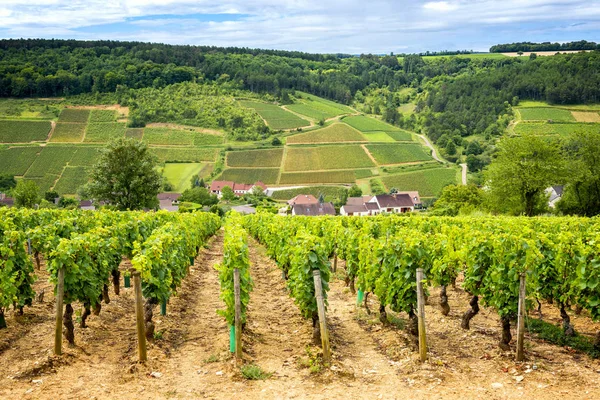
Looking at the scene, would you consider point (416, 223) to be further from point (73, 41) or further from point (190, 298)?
point (73, 41)

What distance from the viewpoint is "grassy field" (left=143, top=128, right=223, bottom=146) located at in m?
112

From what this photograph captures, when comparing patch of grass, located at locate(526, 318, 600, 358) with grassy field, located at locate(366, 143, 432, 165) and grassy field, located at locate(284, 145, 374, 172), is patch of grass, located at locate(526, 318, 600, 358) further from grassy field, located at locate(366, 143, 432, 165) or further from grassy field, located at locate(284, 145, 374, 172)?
grassy field, located at locate(366, 143, 432, 165)

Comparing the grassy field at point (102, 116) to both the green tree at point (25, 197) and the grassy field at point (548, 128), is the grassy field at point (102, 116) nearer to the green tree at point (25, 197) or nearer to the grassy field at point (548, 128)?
the green tree at point (25, 197)

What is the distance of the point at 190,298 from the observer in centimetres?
1478

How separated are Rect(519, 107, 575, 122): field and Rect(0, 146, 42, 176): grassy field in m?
114

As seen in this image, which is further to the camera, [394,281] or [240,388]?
[394,281]

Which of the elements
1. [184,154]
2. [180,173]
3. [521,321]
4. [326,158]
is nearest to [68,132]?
[184,154]

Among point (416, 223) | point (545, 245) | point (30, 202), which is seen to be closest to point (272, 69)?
point (30, 202)

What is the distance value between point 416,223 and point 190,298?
12.0m

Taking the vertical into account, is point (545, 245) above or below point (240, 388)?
above

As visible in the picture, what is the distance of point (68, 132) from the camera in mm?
110625

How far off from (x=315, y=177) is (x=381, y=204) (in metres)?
19.2

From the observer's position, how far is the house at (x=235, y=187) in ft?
309

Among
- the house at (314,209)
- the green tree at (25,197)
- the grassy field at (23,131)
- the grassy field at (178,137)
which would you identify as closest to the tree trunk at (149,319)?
the green tree at (25,197)
